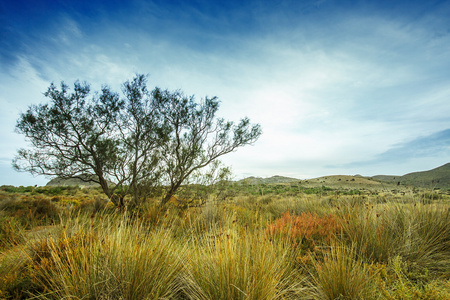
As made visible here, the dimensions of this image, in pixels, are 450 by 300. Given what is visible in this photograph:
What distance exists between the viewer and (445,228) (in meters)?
4.80

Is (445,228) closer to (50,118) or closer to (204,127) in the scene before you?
(204,127)

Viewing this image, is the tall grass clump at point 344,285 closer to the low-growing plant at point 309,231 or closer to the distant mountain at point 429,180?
the low-growing plant at point 309,231

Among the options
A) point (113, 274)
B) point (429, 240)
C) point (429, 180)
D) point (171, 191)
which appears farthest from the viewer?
point (429, 180)

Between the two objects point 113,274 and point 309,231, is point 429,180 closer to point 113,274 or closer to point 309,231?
point 309,231

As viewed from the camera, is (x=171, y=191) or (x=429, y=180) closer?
(x=171, y=191)

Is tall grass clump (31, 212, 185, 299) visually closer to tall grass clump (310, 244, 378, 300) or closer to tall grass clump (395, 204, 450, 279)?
tall grass clump (310, 244, 378, 300)

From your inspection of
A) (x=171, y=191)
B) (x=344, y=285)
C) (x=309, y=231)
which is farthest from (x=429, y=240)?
(x=171, y=191)

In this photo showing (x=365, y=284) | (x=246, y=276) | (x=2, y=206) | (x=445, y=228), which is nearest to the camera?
(x=246, y=276)

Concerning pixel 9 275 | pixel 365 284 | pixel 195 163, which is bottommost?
pixel 365 284

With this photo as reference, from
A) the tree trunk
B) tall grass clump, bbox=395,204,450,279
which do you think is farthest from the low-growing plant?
the tree trunk

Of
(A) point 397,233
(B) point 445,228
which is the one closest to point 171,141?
(A) point 397,233

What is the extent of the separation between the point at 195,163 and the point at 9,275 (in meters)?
8.19

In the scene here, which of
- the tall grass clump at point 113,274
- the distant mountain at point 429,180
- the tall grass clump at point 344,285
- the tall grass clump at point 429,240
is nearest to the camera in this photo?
the tall grass clump at point 113,274

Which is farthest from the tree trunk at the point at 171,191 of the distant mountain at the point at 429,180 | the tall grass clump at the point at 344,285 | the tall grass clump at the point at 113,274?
the distant mountain at the point at 429,180
